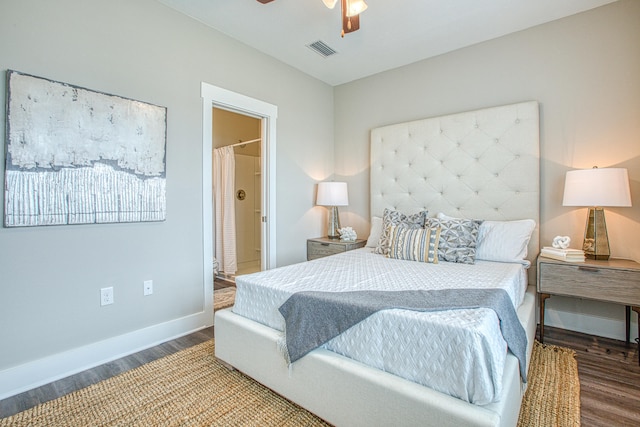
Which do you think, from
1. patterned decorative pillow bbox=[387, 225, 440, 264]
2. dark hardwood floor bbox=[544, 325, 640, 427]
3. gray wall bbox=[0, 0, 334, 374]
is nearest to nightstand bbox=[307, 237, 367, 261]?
patterned decorative pillow bbox=[387, 225, 440, 264]

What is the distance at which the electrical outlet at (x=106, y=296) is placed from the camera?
2158 mm

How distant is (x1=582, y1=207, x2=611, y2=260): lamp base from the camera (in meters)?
2.32


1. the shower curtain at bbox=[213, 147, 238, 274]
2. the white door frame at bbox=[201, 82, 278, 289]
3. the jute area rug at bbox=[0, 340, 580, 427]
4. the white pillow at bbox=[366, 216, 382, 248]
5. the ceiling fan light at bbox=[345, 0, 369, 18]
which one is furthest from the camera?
the shower curtain at bbox=[213, 147, 238, 274]

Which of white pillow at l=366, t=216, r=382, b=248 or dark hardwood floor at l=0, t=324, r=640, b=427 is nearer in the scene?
dark hardwood floor at l=0, t=324, r=640, b=427

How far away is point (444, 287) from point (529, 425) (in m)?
0.74

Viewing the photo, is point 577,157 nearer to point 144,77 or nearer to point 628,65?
point 628,65

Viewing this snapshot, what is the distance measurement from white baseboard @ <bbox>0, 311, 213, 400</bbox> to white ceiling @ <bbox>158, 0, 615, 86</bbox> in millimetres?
2551

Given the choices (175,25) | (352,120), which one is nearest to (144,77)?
(175,25)

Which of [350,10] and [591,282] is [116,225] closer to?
[350,10]

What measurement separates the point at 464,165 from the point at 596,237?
3.86ft

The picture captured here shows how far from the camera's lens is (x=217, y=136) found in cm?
509

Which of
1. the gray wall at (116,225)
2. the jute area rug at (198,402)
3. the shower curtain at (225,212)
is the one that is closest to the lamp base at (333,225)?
the gray wall at (116,225)

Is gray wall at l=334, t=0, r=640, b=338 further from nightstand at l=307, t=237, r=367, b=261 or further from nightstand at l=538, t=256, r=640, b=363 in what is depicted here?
nightstand at l=307, t=237, r=367, b=261

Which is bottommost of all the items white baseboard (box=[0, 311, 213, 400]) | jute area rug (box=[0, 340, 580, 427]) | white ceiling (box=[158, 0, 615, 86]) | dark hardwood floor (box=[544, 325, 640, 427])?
dark hardwood floor (box=[544, 325, 640, 427])
